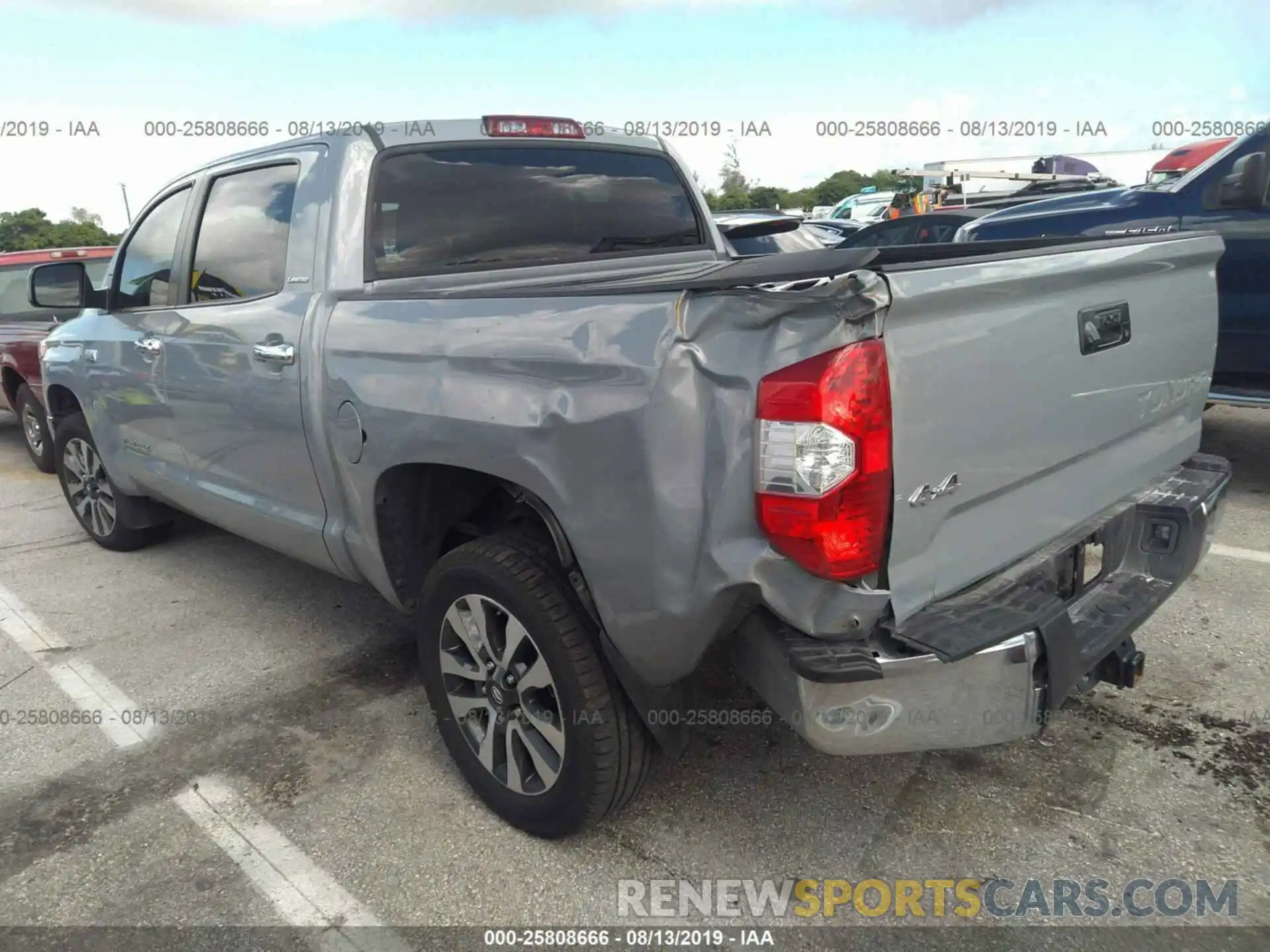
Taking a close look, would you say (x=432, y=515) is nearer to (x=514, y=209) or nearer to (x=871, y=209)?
(x=514, y=209)

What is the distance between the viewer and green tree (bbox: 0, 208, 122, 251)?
2936 centimetres

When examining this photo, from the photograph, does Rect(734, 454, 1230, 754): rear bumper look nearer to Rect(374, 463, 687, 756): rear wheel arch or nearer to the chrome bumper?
the chrome bumper

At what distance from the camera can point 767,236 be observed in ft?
20.8

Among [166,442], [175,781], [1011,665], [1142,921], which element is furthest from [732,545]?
[166,442]

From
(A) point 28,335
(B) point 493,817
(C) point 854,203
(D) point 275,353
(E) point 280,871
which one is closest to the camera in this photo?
(E) point 280,871

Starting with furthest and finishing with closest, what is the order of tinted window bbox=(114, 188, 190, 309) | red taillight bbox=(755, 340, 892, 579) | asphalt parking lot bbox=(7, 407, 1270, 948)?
tinted window bbox=(114, 188, 190, 309)
asphalt parking lot bbox=(7, 407, 1270, 948)
red taillight bbox=(755, 340, 892, 579)

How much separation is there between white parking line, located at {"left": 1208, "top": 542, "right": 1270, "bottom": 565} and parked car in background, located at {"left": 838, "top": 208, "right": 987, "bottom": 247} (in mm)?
4680

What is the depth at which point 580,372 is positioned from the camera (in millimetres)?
2121

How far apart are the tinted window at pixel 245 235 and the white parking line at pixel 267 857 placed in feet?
5.11

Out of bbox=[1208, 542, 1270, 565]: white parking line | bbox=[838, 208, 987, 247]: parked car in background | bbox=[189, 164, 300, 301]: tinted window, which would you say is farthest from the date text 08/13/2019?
Answer: bbox=[838, 208, 987, 247]: parked car in background

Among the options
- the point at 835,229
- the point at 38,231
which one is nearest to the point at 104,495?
the point at 835,229

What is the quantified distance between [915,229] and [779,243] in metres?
3.06

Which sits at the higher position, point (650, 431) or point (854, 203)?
point (854, 203)

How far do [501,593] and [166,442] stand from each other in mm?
2363
